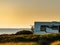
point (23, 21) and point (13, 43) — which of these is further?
point (23, 21)

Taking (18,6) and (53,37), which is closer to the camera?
(53,37)

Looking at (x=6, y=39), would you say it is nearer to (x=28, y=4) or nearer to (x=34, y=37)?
(x=34, y=37)

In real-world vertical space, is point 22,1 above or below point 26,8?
above

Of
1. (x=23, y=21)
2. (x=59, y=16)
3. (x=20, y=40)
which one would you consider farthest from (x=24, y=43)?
(x=59, y=16)

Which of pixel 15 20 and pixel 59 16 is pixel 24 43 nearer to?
pixel 15 20

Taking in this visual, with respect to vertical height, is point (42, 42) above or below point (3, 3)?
below

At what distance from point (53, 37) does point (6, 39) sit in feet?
0.89

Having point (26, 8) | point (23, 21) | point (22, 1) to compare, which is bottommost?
point (23, 21)

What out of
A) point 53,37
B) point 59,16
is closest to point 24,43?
point 53,37

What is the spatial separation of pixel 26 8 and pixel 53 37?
1.64 m

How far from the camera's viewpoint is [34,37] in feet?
2.25

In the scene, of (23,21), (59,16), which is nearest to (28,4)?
(23,21)

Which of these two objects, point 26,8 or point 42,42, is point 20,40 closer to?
point 42,42

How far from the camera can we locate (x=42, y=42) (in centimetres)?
67
